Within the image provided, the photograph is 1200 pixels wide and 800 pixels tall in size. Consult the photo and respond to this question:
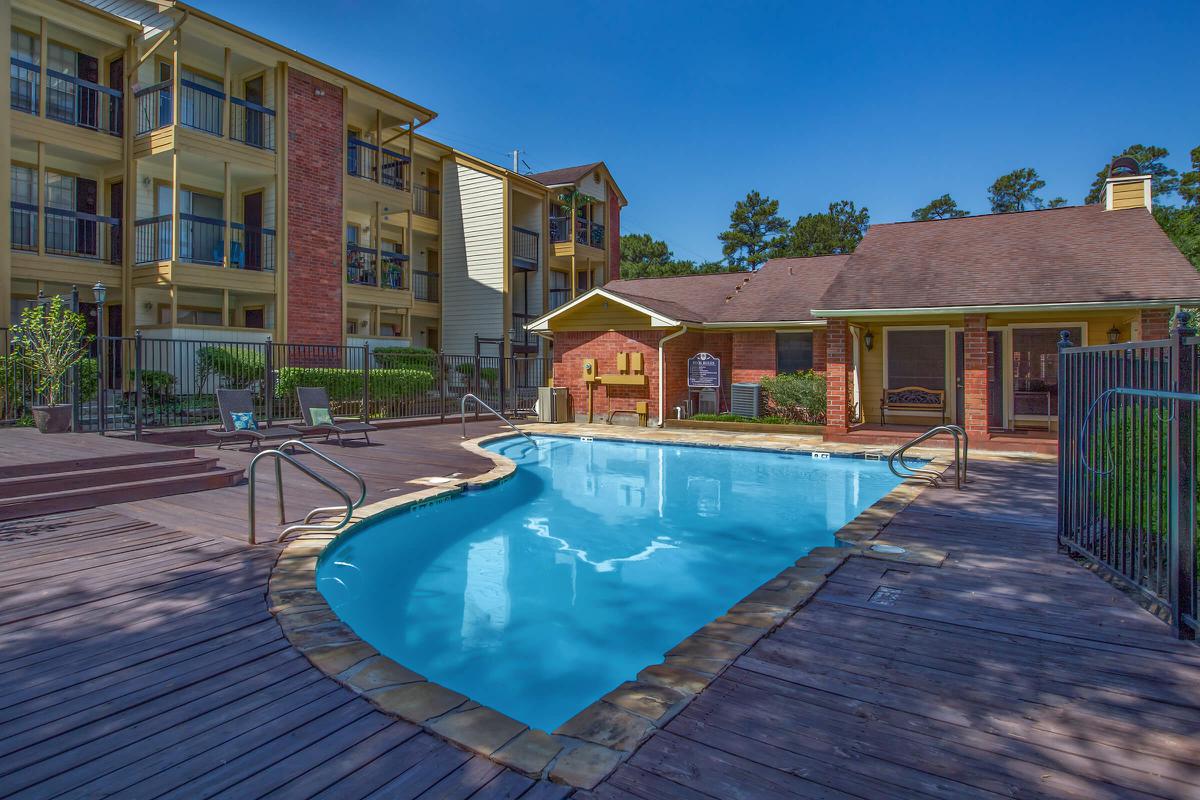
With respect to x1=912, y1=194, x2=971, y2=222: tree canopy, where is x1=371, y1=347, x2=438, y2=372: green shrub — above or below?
below

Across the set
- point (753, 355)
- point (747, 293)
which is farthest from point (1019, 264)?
point (747, 293)

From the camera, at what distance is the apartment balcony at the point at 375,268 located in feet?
64.2

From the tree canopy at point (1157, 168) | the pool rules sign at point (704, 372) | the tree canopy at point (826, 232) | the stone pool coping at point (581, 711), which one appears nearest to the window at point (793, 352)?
the pool rules sign at point (704, 372)

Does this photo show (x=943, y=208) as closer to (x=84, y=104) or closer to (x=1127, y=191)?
(x=1127, y=191)

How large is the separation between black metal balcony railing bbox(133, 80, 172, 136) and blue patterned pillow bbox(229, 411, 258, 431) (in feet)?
30.9

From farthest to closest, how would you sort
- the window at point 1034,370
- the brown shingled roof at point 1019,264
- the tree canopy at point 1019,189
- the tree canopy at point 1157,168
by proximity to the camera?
1. the tree canopy at point 1019,189
2. the tree canopy at point 1157,168
3. the window at point 1034,370
4. the brown shingled roof at point 1019,264

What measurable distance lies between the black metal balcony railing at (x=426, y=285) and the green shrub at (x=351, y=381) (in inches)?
285

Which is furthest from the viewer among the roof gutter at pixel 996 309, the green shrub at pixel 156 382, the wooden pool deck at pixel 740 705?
the green shrub at pixel 156 382

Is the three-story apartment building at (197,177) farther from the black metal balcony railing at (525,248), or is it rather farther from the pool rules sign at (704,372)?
the pool rules sign at (704,372)

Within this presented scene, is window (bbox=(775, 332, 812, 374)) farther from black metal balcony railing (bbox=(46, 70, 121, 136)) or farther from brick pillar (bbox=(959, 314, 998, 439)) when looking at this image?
black metal balcony railing (bbox=(46, 70, 121, 136))

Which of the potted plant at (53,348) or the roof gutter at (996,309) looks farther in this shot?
the roof gutter at (996,309)

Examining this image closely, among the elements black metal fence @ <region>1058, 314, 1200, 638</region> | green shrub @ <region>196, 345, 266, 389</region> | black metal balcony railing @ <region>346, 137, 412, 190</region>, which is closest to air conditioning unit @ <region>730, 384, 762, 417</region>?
black metal fence @ <region>1058, 314, 1200, 638</region>

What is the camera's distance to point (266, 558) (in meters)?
4.95

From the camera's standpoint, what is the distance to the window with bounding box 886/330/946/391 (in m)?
15.3
